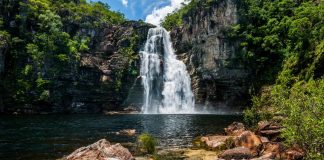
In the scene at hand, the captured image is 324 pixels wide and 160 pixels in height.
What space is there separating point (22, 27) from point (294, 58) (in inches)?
2405

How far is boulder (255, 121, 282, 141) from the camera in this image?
33.9 metres

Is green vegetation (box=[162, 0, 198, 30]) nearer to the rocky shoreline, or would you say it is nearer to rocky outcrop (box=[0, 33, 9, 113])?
rocky outcrop (box=[0, 33, 9, 113])

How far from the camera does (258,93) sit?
258 feet

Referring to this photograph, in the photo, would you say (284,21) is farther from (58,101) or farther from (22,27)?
(22,27)

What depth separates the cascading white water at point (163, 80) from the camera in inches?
3445

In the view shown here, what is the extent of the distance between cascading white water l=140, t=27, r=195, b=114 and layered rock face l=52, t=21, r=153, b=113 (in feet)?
7.91

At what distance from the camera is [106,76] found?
288 feet

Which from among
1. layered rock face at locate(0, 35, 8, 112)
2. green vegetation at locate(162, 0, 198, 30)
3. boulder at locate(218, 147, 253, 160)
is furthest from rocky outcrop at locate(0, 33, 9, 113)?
boulder at locate(218, 147, 253, 160)

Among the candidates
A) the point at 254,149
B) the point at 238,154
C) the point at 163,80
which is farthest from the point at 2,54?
the point at 238,154

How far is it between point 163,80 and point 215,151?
196 feet

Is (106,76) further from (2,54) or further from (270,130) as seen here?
(270,130)

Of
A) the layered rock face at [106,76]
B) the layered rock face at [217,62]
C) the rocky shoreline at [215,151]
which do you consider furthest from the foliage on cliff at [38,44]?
the rocky shoreline at [215,151]

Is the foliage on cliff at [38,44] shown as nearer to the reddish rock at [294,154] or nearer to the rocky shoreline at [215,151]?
the rocky shoreline at [215,151]

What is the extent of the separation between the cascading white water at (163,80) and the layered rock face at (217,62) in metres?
2.70
